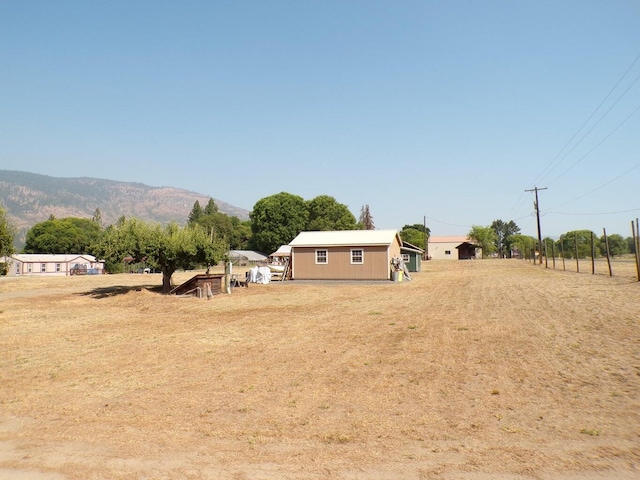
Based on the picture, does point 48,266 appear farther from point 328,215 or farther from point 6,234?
point 6,234

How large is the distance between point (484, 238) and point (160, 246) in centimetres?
10141

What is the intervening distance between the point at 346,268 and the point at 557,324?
22.9 metres

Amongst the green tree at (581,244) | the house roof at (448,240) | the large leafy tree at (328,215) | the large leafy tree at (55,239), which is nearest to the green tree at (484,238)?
the house roof at (448,240)

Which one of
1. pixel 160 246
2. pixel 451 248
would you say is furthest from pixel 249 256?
pixel 160 246

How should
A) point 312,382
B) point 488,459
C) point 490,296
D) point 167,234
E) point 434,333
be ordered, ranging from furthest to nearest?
point 167,234 → point 490,296 → point 434,333 → point 312,382 → point 488,459

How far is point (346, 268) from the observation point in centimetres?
3481

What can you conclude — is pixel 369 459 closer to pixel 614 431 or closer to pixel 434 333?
pixel 614 431

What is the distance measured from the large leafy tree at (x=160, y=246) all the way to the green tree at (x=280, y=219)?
2276 inches

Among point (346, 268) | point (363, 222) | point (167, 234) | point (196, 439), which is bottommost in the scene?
point (196, 439)

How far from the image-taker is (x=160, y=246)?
2611cm

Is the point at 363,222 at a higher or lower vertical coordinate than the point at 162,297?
higher

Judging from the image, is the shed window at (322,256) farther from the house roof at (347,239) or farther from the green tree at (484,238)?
the green tree at (484,238)

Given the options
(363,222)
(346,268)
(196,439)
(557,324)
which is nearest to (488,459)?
(196,439)

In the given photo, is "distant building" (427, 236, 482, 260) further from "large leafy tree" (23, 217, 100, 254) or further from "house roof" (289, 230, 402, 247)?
"large leafy tree" (23, 217, 100, 254)
